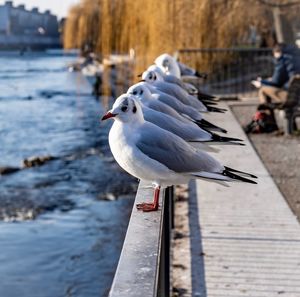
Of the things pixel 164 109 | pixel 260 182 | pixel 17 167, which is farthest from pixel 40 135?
pixel 164 109

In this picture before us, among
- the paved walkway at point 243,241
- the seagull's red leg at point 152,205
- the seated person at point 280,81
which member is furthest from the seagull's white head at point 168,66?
the seated person at point 280,81

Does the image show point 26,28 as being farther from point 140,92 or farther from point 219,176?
point 219,176

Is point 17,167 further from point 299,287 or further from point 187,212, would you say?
point 299,287

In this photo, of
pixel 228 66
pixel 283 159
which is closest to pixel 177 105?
pixel 283 159

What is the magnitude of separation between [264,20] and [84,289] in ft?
47.4

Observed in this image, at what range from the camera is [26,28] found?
118938 mm

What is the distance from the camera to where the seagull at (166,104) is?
4.29 metres

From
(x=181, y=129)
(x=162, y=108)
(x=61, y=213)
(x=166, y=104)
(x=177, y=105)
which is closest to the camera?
(x=181, y=129)

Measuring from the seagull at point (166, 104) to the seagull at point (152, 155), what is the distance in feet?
2.57

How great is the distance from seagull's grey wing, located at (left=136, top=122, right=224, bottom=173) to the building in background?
110 metres

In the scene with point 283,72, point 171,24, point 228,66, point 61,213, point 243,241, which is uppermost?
point 171,24

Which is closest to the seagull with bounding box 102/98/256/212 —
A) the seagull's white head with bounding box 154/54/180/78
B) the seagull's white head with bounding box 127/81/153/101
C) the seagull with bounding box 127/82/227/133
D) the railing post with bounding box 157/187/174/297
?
the railing post with bounding box 157/187/174/297

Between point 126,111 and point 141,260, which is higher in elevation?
point 126,111

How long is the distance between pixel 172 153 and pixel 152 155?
12 cm
